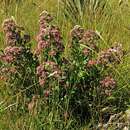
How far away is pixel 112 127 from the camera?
2709 mm

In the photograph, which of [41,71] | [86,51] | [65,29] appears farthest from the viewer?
[65,29]

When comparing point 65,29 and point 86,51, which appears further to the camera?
point 65,29

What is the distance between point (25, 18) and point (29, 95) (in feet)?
5.09

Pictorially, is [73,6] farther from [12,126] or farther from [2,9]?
[12,126]

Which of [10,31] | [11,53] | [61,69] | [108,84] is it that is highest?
[10,31]

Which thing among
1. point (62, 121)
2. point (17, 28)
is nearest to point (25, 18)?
point (17, 28)

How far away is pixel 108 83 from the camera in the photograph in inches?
115

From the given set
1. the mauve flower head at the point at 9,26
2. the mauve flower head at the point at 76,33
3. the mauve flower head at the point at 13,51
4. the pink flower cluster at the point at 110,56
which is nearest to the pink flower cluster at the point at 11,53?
the mauve flower head at the point at 13,51

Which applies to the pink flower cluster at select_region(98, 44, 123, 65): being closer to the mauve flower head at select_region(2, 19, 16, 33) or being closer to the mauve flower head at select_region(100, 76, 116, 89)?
the mauve flower head at select_region(100, 76, 116, 89)

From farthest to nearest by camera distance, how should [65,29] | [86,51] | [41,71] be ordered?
[65,29] < [86,51] < [41,71]

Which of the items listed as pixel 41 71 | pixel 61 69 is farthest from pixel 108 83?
pixel 41 71

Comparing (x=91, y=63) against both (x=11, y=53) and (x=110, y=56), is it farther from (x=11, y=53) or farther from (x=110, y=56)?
(x=11, y=53)

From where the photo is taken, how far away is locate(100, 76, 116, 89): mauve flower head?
115 inches

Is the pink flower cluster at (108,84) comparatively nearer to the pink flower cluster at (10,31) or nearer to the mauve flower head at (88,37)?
the mauve flower head at (88,37)
